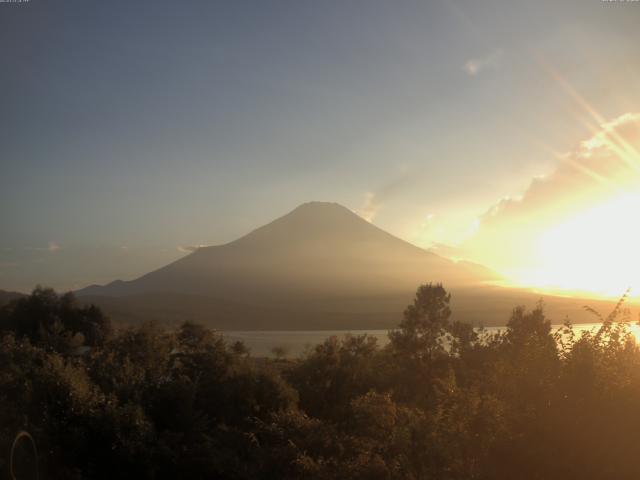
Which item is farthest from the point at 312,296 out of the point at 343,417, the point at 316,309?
the point at 343,417

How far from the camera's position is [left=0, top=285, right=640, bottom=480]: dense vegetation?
660cm

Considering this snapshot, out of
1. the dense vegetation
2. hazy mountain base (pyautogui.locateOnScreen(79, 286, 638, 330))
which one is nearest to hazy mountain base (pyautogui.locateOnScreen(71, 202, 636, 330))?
hazy mountain base (pyautogui.locateOnScreen(79, 286, 638, 330))

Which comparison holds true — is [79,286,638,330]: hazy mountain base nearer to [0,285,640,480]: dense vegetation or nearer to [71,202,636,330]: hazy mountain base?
[71,202,636,330]: hazy mountain base

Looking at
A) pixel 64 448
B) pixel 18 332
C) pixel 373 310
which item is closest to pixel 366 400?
pixel 64 448

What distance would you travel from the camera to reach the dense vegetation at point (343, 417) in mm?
6602

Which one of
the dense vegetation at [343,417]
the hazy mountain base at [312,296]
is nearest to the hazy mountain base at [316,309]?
the hazy mountain base at [312,296]

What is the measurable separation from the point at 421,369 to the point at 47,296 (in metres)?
41.3

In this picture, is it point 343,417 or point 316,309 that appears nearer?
point 343,417

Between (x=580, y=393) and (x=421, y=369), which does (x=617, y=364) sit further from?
(x=421, y=369)

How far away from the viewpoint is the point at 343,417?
12977mm

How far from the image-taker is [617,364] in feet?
25.0

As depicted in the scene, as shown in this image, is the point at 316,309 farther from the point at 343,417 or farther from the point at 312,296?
the point at 343,417

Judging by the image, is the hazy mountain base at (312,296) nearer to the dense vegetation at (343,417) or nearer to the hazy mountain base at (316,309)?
the hazy mountain base at (316,309)

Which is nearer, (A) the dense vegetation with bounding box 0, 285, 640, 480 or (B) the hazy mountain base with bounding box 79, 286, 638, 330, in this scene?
(A) the dense vegetation with bounding box 0, 285, 640, 480
